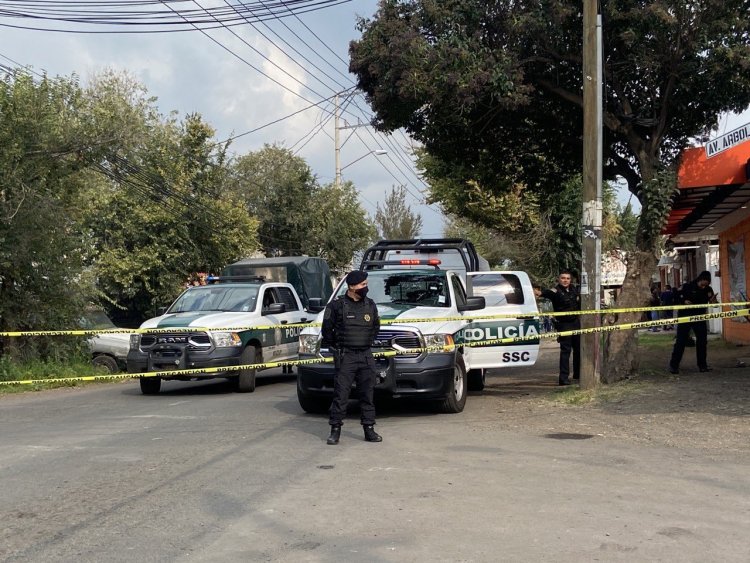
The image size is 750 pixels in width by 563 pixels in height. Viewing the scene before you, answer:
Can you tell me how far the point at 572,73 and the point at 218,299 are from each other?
750 cm

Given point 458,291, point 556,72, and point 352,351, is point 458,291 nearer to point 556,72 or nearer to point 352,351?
point 352,351

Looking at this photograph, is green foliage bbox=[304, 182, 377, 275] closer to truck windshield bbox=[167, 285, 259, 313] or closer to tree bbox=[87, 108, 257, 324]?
tree bbox=[87, 108, 257, 324]

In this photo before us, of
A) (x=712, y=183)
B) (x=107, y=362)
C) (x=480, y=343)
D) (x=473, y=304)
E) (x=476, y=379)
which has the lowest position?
(x=476, y=379)

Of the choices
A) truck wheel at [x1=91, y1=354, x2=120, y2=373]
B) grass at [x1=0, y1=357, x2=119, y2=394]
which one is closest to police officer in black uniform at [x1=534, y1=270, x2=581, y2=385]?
grass at [x1=0, y1=357, x2=119, y2=394]

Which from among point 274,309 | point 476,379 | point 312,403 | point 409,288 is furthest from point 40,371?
point 476,379

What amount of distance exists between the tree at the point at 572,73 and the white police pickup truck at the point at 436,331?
5.87ft

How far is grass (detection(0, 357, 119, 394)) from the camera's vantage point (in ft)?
51.3

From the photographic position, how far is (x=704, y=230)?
21.8 metres

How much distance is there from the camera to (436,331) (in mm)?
10227

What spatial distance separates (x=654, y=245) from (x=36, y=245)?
1150cm

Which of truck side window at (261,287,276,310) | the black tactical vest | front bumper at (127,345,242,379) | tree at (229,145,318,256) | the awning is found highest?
tree at (229,145,318,256)

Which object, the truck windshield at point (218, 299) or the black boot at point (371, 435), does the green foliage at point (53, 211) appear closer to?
the truck windshield at point (218, 299)

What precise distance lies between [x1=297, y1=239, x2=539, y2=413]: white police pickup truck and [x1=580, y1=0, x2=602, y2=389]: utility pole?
975 mm

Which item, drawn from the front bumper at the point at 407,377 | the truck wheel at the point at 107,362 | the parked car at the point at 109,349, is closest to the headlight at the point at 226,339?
the front bumper at the point at 407,377
